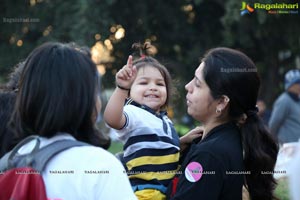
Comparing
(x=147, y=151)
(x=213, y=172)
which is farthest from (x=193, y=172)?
(x=147, y=151)

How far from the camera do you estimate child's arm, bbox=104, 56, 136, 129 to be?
2693 mm

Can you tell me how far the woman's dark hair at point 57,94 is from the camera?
6.14 feet

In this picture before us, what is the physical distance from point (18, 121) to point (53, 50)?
31cm

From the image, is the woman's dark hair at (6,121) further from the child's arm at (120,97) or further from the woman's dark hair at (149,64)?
the woman's dark hair at (149,64)

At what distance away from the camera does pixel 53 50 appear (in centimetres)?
197

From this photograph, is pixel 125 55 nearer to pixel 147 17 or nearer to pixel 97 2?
pixel 147 17

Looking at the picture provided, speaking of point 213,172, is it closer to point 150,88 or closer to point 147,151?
point 147,151

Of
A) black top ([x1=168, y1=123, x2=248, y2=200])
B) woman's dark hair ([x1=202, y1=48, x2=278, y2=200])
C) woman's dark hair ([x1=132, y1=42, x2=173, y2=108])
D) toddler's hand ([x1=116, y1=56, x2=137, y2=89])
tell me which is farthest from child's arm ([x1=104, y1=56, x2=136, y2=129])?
woman's dark hair ([x1=132, y1=42, x2=173, y2=108])

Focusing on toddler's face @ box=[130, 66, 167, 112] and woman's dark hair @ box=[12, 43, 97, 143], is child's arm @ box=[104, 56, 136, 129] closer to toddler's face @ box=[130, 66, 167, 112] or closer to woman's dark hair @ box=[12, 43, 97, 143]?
toddler's face @ box=[130, 66, 167, 112]

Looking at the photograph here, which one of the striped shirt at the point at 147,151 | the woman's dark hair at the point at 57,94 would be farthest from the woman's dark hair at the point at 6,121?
the striped shirt at the point at 147,151

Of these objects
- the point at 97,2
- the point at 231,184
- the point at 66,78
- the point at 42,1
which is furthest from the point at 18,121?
the point at 42,1

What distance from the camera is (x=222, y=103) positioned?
2695mm

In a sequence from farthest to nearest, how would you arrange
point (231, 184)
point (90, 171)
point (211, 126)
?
point (211, 126)
point (231, 184)
point (90, 171)

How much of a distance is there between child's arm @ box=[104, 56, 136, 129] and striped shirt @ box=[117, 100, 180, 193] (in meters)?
0.10
